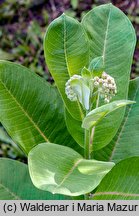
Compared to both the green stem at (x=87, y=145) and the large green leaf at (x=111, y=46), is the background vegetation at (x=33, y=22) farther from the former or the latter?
the green stem at (x=87, y=145)

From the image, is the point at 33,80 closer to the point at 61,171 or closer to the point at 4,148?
the point at 61,171

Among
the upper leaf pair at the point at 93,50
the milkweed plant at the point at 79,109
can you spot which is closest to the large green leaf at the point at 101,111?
the milkweed plant at the point at 79,109

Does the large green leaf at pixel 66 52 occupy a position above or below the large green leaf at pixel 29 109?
above

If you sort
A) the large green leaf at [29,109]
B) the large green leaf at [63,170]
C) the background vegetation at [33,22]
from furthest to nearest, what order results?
the background vegetation at [33,22]
the large green leaf at [29,109]
the large green leaf at [63,170]

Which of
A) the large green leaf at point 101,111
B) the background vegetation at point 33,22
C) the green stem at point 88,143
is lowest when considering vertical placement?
the background vegetation at point 33,22

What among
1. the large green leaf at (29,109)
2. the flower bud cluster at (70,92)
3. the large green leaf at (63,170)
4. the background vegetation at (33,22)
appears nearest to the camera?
the large green leaf at (63,170)

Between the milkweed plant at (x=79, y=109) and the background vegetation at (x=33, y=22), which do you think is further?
the background vegetation at (x=33, y=22)

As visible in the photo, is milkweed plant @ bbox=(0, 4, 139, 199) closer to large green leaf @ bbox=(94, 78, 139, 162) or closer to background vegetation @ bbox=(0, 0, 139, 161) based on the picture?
large green leaf @ bbox=(94, 78, 139, 162)
